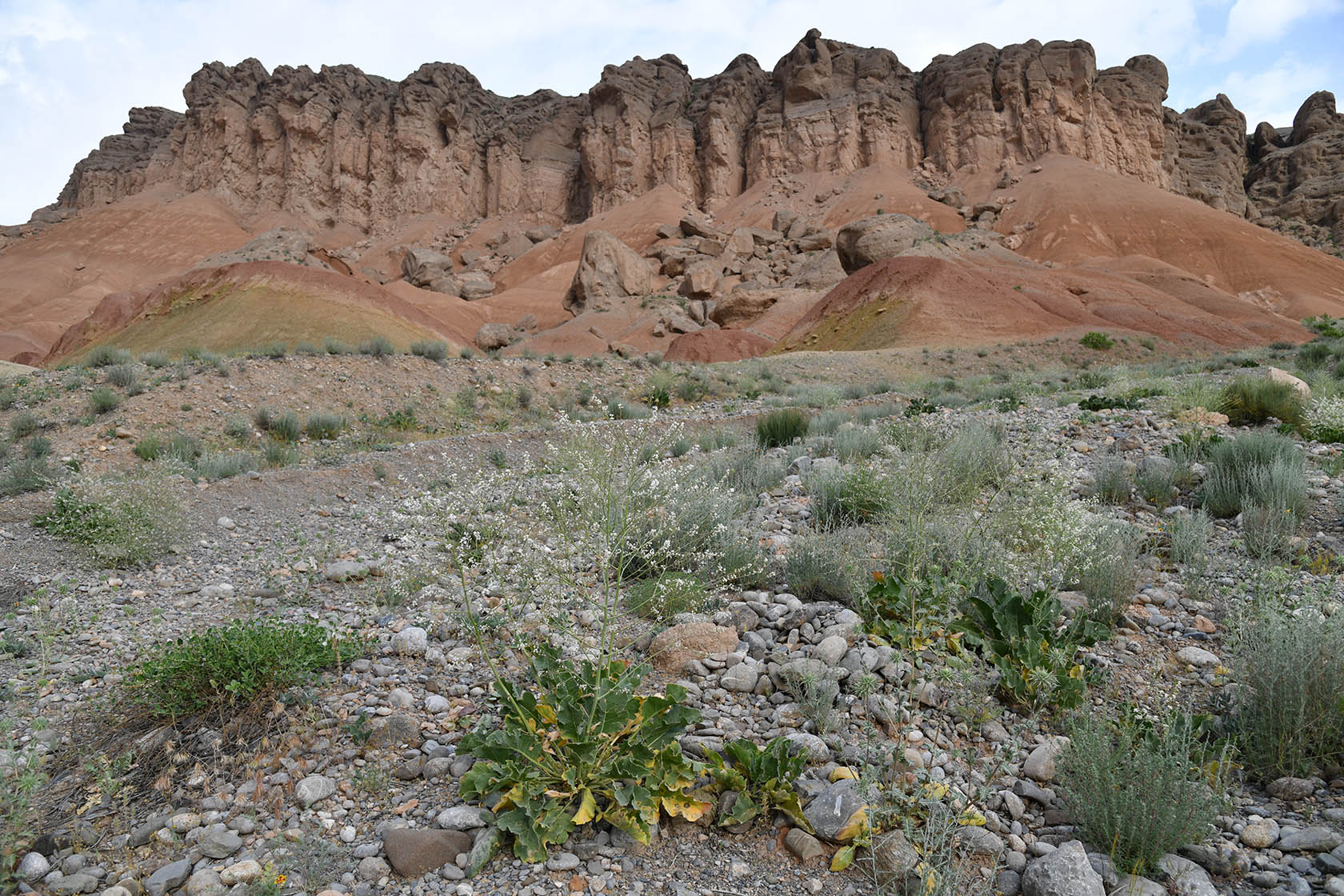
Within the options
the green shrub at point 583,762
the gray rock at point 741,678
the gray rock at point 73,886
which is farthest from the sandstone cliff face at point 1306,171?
the gray rock at point 73,886

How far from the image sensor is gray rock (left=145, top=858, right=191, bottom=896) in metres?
2.44

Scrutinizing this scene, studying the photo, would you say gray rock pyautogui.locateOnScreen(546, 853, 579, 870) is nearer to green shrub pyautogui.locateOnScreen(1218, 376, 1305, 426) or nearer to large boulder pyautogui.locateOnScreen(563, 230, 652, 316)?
green shrub pyautogui.locateOnScreen(1218, 376, 1305, 426)

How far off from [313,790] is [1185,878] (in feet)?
10.3

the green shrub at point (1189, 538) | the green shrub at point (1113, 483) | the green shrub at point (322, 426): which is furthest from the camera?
the green shrub at point (322, 426)

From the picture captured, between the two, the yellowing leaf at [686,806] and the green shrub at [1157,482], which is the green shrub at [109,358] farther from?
the green shrub at [1157,482]

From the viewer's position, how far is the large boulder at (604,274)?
49.0 m

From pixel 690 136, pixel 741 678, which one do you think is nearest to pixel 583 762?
pixel 741 678

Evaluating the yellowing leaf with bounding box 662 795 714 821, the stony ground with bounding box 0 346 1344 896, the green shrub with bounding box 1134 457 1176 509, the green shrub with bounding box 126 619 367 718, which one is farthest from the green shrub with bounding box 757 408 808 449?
the yellowing leaf with bounding box 662 795 714 821

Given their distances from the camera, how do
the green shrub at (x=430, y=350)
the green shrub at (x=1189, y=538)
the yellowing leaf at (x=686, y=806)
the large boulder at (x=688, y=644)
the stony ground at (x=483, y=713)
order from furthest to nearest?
the green shrub at (x=430, y=350) → the green shrub at (x=1189, y=538) → the large boulder at (x=688, y=644) → the yellowing leaf at (x=686, y=806) → the stony ground at (x=483, y=713)

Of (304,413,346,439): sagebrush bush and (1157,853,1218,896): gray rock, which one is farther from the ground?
(304,413,346,439): sagebrush bush

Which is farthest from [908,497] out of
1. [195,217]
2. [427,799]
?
[195,217]

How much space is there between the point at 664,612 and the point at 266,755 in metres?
2.13

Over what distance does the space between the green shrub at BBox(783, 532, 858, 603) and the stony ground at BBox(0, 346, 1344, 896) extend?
0.08 metres

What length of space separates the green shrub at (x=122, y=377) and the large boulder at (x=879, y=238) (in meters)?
37.1
